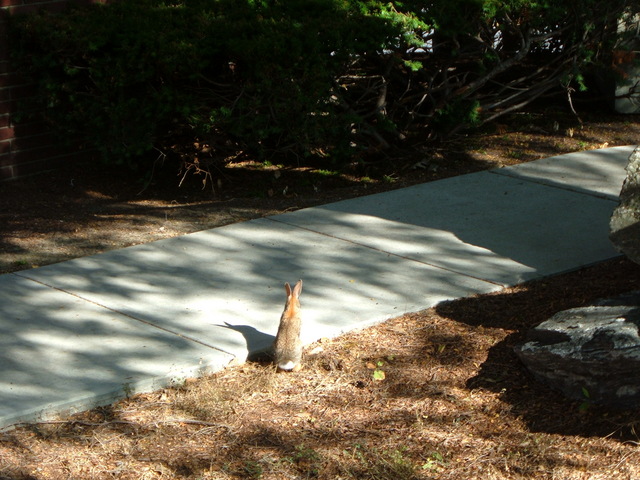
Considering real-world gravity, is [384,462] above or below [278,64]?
below

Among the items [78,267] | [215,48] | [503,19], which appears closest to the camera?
[78,267]

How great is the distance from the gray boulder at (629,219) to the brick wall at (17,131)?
5.13m

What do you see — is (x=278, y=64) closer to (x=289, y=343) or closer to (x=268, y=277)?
(x=268, y=277)

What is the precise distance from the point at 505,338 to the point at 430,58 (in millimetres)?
4307

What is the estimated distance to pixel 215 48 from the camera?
285 inches

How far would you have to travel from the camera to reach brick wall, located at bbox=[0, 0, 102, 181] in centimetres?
802

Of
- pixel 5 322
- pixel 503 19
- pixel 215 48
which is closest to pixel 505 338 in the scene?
pixel 5 322

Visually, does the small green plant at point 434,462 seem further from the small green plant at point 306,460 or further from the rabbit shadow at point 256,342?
Answer: the rabbit shadow at point 256,342

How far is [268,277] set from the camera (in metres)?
5.86

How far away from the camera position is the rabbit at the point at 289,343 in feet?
14.9

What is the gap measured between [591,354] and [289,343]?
4.69 ft

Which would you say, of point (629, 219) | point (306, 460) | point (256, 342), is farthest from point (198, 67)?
point (306, 460)

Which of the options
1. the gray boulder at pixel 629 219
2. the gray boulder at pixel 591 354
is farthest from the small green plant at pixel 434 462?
the gray boulder at pixel 629 219

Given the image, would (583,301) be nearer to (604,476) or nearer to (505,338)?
(505,338)
